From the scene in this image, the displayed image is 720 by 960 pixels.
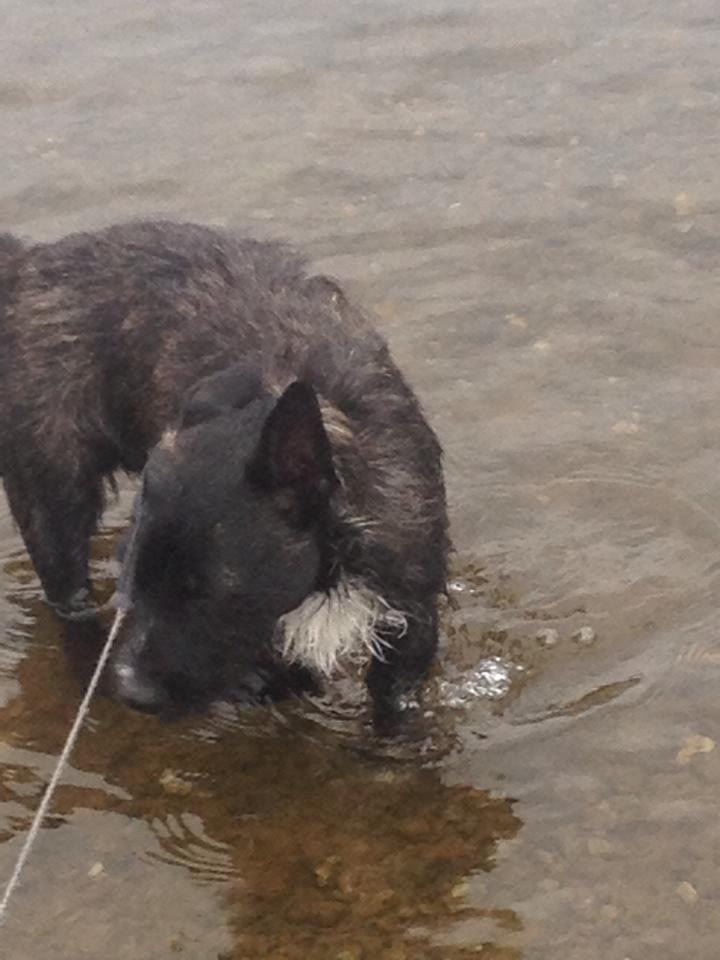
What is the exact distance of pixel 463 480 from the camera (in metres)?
6.95

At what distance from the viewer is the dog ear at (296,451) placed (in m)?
3.98

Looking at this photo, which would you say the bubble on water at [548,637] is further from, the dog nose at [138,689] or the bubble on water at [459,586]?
the dog nose at [138,689]

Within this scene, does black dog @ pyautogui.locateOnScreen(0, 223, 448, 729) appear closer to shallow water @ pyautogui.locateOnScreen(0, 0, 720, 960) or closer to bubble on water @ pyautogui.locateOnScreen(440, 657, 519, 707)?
bubble on water @ pyautogui.locateOnScreen(440, 657, 519, 707)

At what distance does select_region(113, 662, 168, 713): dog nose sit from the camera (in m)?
4.46

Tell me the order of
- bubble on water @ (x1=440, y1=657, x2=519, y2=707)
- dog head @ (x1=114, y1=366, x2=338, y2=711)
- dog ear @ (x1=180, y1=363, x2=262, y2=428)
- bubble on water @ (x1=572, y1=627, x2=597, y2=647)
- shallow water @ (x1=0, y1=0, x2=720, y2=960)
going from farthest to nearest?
bubble on water @ (x1=572, y1=627, x2=597, y2=647) < bubble on water @ (x1=440, y1=657, x2=519, y2=707) < shallow water @ (x1=0, y1=0, x2=720, y2=960) < dog ear @ (x1=180, y1=363, x2=262, y2=428) < dog head @ (x1=114, y1=366, x2=338, y2=711)

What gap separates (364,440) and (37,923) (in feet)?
6.72

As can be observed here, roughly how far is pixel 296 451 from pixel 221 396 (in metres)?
0.34

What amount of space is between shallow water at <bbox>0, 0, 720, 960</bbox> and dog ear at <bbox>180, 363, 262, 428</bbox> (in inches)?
71.0

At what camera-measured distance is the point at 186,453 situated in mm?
4211

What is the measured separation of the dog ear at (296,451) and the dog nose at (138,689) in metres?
0.75

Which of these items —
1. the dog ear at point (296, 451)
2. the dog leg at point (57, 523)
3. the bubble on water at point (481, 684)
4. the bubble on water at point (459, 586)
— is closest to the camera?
the dog ear at point (296, 451)

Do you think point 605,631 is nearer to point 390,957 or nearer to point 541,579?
point 541,579

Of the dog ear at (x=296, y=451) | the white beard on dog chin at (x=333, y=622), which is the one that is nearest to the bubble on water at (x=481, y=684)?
the white beard on dog chin at (x=333, y=622)

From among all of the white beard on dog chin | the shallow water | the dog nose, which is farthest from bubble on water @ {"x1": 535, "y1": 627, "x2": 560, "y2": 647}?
the dog nose
